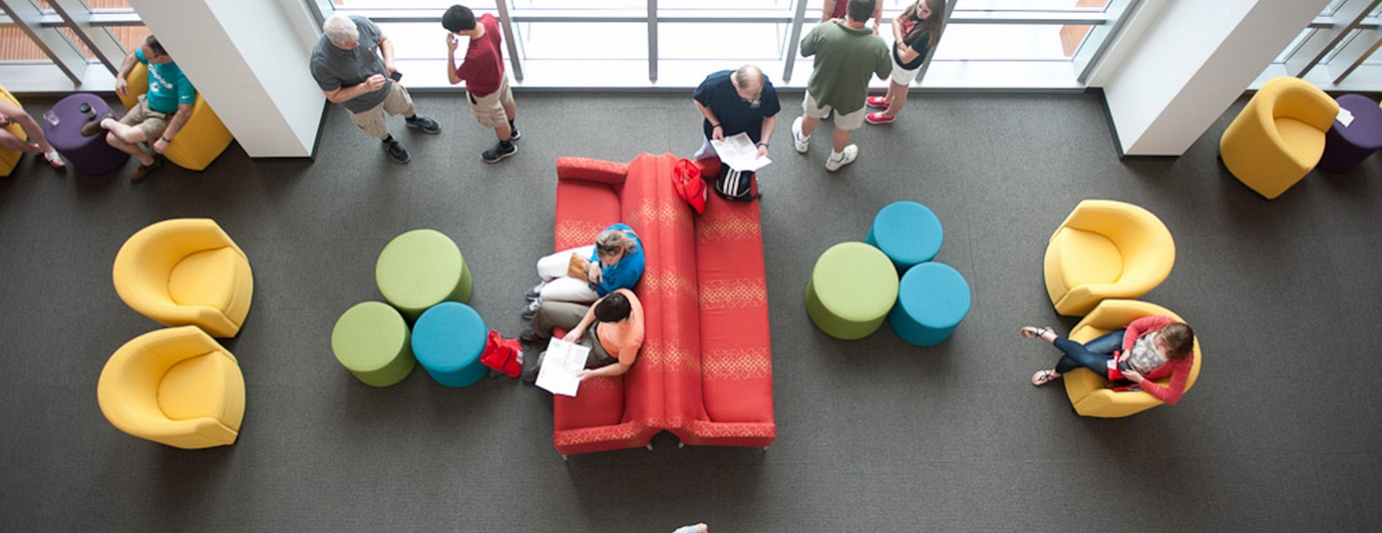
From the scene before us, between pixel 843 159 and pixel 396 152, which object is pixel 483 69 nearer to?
pixel 396 152

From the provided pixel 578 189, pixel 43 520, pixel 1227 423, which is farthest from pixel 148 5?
pixel 1227 423

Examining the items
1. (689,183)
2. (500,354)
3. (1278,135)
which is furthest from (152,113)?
(1278,135)

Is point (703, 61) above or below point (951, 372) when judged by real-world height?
above

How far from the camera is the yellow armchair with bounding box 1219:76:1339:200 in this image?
5.71 m

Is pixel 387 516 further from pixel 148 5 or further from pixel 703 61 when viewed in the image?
pixel 703 61

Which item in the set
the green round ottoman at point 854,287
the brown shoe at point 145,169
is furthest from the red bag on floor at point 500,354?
the brown shoe at point 145,169

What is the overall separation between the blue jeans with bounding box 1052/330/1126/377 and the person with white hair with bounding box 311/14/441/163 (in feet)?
16.4

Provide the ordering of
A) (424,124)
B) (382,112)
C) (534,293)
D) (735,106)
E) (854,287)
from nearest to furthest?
(735,106) → (854,287) → (534,293) → (382,112) → (424,124)

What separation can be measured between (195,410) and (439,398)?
4.89 feet

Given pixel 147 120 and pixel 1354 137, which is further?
pixel 1354 137

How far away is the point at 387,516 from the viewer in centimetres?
480

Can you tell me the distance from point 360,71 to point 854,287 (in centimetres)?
370

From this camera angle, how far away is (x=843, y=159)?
6074 mm

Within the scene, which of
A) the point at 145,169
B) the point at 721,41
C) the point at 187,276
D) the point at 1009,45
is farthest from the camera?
the point at 1009,45
